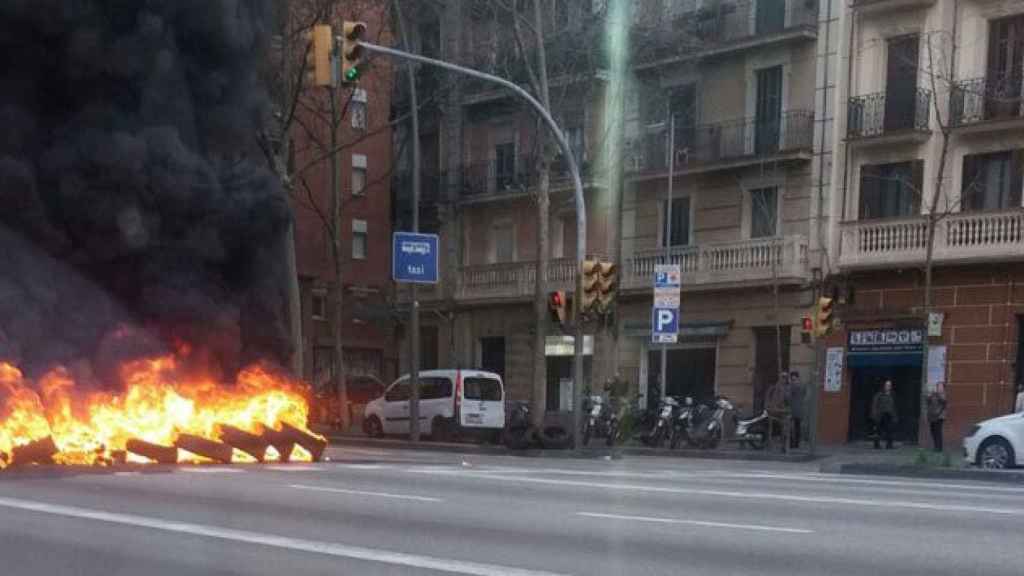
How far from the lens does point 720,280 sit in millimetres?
29531

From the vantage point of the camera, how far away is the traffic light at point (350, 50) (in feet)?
54.1

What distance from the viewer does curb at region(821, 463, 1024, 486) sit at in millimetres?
17766

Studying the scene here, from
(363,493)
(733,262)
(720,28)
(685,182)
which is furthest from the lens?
(685,182)

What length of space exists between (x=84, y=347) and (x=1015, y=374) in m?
17.9

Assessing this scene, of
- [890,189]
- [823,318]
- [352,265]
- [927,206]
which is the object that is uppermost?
[890,189]

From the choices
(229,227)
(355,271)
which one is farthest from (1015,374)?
(355,271)

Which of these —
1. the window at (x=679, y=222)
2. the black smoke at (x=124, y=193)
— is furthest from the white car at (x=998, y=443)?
the black smoke at (x=124, y=193)

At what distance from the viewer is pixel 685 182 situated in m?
31.1

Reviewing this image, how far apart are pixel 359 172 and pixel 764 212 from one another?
16.7 metres

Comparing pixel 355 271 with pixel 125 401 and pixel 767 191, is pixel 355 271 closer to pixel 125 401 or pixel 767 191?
pixel 767 191

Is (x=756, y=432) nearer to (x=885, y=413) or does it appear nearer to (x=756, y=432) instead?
(x=756, y=432)

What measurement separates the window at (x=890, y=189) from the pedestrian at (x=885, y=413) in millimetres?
3929

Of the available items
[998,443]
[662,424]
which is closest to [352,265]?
[662,424]

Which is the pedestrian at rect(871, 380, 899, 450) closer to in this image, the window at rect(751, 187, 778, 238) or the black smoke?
the window at rect(751, 187, 778, 238)
